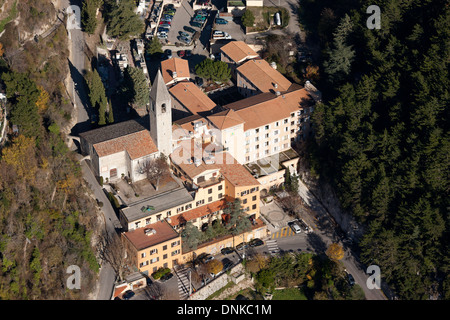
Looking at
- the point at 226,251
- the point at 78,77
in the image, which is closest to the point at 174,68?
the point at 78,77

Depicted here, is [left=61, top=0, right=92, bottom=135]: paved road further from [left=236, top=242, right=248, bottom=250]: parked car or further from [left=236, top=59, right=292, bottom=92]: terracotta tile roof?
[left=236, top=242, right=248, bottom=250]: parked car

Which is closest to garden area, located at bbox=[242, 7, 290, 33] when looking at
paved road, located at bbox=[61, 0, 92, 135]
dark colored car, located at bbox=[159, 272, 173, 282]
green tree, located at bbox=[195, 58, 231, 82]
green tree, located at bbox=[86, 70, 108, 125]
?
green tree, located at bbox=[195, 58, 231, 82]

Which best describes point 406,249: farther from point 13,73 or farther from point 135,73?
point 13,73

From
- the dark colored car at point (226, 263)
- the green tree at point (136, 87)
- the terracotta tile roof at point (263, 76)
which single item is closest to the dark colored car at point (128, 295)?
the dark colored car at point (226, 263)

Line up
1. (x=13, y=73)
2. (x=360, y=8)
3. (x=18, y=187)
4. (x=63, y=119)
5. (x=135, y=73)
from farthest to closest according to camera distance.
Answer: (x=360, y=8) → (x=135, y=73) → (x=63, y=119) → (x=13, y=73) → (x=18, y=187)

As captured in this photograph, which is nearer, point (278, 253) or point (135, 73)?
point (278, 253)

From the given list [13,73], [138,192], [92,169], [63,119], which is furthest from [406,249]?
[13,73]

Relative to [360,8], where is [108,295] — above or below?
below
